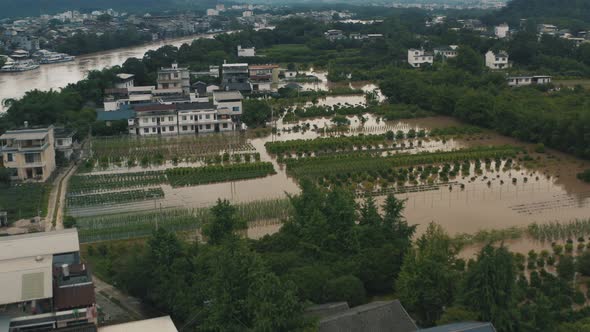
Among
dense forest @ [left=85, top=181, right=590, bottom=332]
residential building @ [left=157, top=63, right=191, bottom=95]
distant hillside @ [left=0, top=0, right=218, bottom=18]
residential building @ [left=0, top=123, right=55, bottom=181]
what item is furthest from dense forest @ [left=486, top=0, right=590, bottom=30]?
distant hillside @ [left=0, top=0, right=218, bottom=18]

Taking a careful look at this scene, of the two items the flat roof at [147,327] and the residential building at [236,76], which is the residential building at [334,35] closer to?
the residential building at [236,76]

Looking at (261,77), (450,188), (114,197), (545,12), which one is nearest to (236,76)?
(261,77)

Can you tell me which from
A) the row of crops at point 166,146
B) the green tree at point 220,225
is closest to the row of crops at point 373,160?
the row of crops at point 166,146

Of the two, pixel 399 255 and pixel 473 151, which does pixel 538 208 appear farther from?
pixel 399 255

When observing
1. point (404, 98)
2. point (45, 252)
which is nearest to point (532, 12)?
point (404, 98)

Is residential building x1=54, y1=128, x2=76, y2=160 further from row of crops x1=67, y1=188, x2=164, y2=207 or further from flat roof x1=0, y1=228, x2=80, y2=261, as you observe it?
flat roof x1=0, y1=228, x2=80, y2=261
